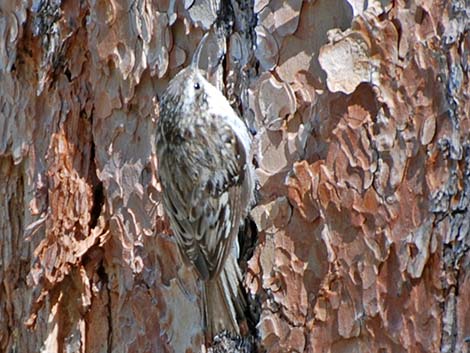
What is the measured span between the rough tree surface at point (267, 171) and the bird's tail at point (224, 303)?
55 millimetres

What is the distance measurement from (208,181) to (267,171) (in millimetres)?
333

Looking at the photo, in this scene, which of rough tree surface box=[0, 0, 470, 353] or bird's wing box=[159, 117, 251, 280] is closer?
rough tree surface box=[0, 0, 470, 353]

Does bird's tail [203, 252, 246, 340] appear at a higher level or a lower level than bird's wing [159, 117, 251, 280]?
lower

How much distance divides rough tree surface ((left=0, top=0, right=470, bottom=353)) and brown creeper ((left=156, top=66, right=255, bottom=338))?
5 cm

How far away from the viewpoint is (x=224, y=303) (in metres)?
2.64

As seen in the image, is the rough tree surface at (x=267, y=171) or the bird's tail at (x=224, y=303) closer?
the rough tree surface at (x=267, y=171)

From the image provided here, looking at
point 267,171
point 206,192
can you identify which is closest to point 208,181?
point 206,192

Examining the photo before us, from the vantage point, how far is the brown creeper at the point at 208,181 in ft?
8.75

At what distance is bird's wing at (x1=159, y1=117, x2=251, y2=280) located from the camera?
272 centimetres

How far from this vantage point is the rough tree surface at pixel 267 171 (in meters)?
2.41

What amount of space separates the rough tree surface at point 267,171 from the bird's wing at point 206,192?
51 millimetres

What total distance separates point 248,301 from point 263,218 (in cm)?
20

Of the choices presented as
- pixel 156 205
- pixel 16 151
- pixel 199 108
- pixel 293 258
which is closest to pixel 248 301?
pixel 293 258

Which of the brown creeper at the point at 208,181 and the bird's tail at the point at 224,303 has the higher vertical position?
the brown creeper at the point at 208,181
